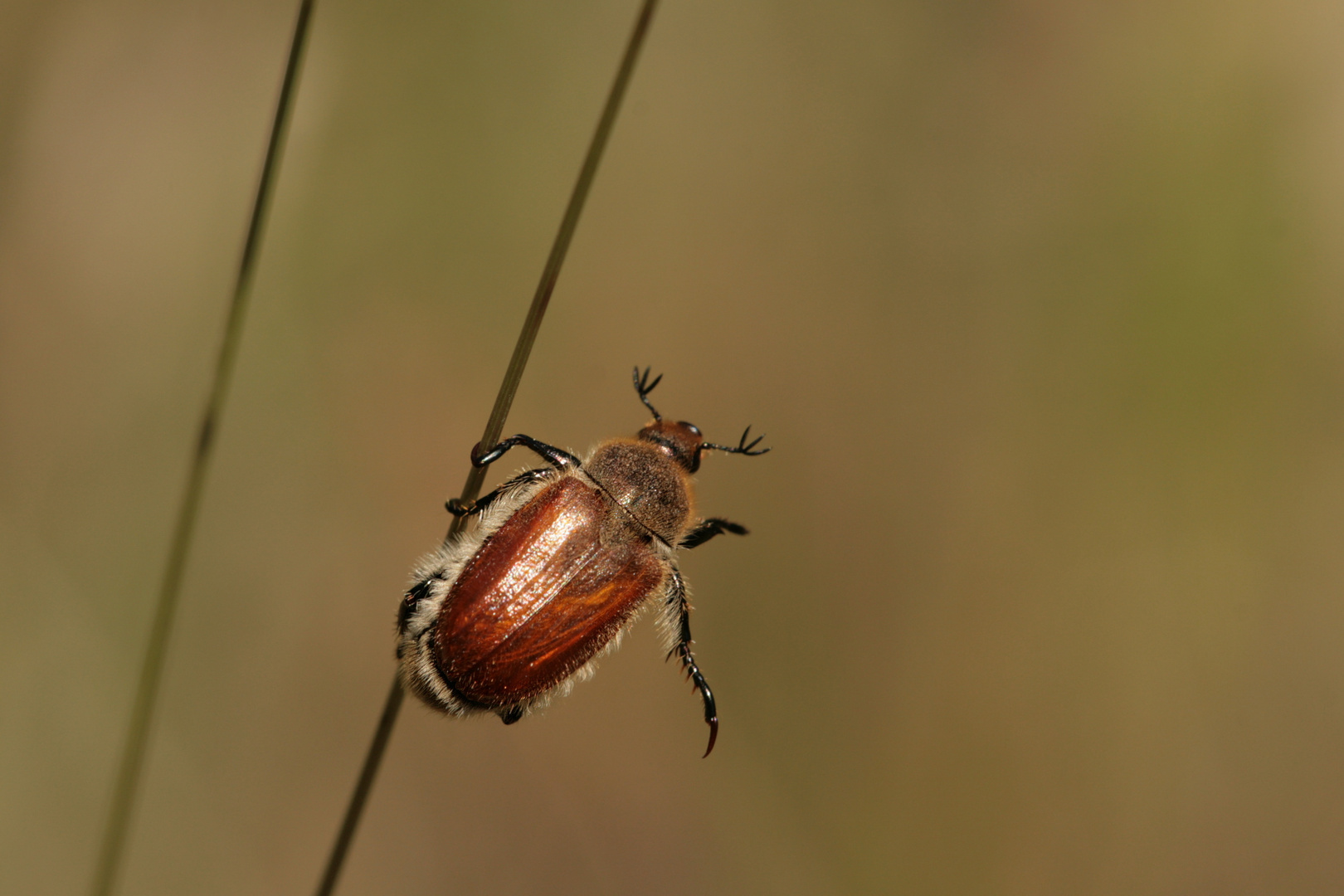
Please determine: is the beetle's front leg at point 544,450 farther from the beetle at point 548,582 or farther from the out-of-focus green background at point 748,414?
the out-of-focus green background at point 748,414

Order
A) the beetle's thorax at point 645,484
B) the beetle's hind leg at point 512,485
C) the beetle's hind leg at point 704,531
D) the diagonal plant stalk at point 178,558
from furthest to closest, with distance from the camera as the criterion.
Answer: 1. the beetle's hind leg at point 704,531
2. the beetle's thorax at point 645,484
3. the beetle's hind leg at point 512,485
4. the diagonal plant stalk at point 178,558

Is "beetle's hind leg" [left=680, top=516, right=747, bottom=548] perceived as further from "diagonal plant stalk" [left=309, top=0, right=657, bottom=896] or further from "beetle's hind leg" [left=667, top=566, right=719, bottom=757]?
"diagonal plant stalk" [left=309, top=0, right=657, bottom=896]

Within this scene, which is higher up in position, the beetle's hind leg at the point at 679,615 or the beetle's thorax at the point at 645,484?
the beetle's thorax at the point at 645,484

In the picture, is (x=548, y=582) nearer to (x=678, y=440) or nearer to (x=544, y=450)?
(x=544, y=450)

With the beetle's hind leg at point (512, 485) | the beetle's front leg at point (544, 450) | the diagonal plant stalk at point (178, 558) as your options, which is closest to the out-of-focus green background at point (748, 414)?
the beetle's front leg at point (544, 450)

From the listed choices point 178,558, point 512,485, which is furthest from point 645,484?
point 178,558

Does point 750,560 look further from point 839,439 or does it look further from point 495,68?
point 495,68
